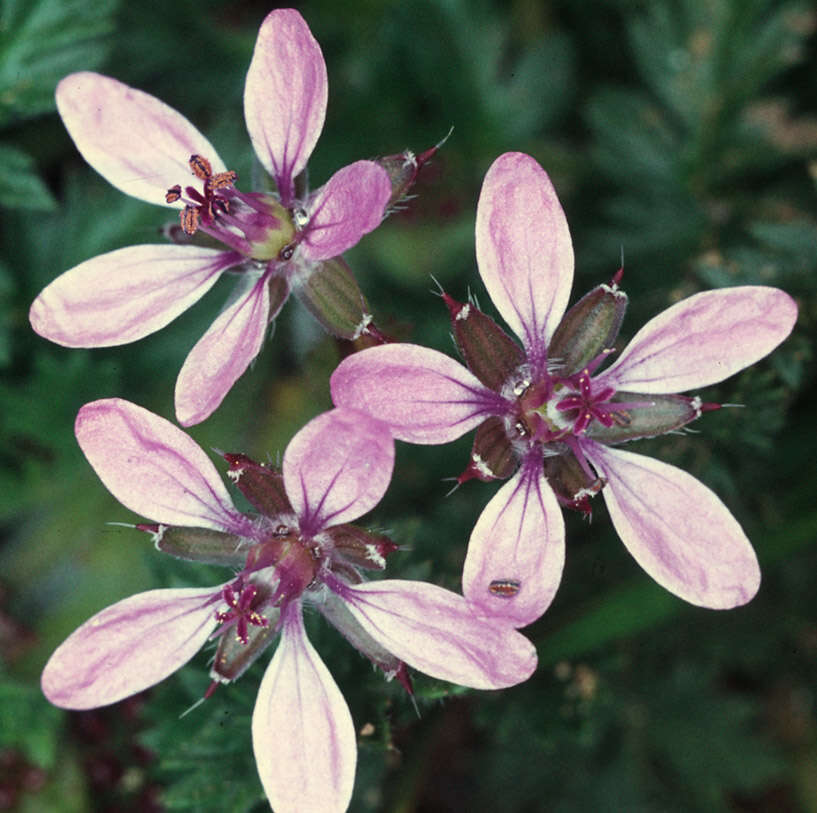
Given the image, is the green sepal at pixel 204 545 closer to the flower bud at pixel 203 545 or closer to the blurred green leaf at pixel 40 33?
the flower bud at pixel 203 545

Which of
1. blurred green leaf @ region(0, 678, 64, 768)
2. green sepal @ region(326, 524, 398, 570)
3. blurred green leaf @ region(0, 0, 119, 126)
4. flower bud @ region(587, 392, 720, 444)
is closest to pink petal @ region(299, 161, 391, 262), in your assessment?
green sepal @ region(326, 524, 398, 570)

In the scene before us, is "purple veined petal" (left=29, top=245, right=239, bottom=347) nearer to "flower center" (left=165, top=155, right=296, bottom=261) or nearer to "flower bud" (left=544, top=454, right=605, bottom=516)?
"flower center" (left=165, top=155, right=296, bottom=261)

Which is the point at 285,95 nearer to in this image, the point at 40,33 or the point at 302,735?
the point at 40,33

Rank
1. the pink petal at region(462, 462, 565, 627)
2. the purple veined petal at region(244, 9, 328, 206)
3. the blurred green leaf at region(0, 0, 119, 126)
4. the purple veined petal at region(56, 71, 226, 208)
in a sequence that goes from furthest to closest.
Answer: the blurred green leaf at region(0, 0, 119, 126)
the purple veined petal at region(56, 71, 226, 208)
the purple veined petal at region(244, 9, 328, 206)
the pink petal at region(462, 462, 565, 627)

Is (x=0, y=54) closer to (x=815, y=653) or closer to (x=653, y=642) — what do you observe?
(x=653, y=642)

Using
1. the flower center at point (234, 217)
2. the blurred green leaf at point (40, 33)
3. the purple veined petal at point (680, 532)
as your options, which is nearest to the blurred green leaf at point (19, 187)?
the blurred green leaf at point (40, 33)

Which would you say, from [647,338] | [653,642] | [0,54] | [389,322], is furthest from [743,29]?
[0,54]
